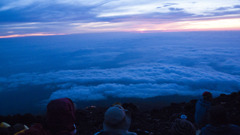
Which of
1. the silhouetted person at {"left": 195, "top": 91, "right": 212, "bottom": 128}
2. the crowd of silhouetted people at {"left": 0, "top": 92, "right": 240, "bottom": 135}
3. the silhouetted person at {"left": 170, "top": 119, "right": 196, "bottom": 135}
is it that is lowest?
the silhouetted person at {"left": 195, "top": 91, "right": 212, "bottom": 128}

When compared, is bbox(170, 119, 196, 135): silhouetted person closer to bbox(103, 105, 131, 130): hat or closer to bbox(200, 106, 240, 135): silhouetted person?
bbox(200, 106, 240, 135): silhouetted person

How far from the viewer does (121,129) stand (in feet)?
5.36

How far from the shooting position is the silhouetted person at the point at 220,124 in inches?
68.3

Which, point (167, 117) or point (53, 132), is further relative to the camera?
point (167, 117)

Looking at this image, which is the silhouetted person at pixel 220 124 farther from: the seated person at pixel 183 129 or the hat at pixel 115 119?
the hat at pixel 115 119

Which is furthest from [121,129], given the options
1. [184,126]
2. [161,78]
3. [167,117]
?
[161,78]

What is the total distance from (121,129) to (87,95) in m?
12.2

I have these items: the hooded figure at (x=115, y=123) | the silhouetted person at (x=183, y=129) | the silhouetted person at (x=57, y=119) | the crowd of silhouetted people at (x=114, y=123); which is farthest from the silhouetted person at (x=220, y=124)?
the silhouetted person at (x=57, y=119)

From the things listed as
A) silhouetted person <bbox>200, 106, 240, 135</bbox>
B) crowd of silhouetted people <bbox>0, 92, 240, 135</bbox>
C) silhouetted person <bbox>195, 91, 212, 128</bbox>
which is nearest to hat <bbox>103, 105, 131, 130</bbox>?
crowd of silhouetted people <bbox>0, 92, 240, 135</bbox>

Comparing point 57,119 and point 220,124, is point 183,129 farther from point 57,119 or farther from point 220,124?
point 57,119

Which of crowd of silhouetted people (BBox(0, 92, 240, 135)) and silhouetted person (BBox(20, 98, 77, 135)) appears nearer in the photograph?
crowd of silhouetted people (BBox(0, 92, 240, 135))

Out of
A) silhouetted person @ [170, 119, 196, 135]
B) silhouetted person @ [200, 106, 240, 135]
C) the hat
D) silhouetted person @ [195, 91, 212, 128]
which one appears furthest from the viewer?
silhouetted person @ [195, 91, 212, 128]

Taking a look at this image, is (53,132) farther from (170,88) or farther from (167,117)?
(170,88)

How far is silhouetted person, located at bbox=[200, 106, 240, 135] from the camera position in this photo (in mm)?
1735
